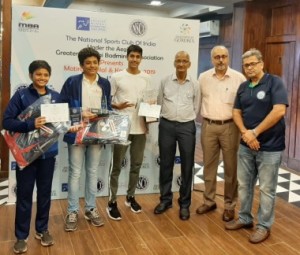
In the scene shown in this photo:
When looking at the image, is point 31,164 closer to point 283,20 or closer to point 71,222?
point 71,222

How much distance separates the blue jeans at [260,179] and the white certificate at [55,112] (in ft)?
4.58

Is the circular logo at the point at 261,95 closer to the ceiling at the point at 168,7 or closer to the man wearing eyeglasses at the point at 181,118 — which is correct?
the man wearing eyeglasses at the point at 181,118

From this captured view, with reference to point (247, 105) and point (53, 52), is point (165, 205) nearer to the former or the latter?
point (247, 105)

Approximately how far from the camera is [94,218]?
2881mm

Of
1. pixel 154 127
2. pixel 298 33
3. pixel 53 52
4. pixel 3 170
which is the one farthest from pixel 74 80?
pixel 298 33

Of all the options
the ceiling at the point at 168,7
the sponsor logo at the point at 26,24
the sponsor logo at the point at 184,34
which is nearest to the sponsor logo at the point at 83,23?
the sponsor logo at the point at 26,24

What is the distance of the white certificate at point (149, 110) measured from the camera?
2836mm

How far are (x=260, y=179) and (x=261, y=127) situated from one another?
1.38 feet

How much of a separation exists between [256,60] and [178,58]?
65cm

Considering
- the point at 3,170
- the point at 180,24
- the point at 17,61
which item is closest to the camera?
the point at 17,61

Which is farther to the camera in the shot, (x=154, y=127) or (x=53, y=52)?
(x=154, y=127)

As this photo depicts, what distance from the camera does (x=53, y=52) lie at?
3182mm

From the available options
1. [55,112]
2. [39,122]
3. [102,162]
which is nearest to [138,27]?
[102,162]

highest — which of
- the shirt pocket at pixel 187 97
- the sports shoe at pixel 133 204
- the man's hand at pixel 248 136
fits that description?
the shirt pocket at pixel 187 97
